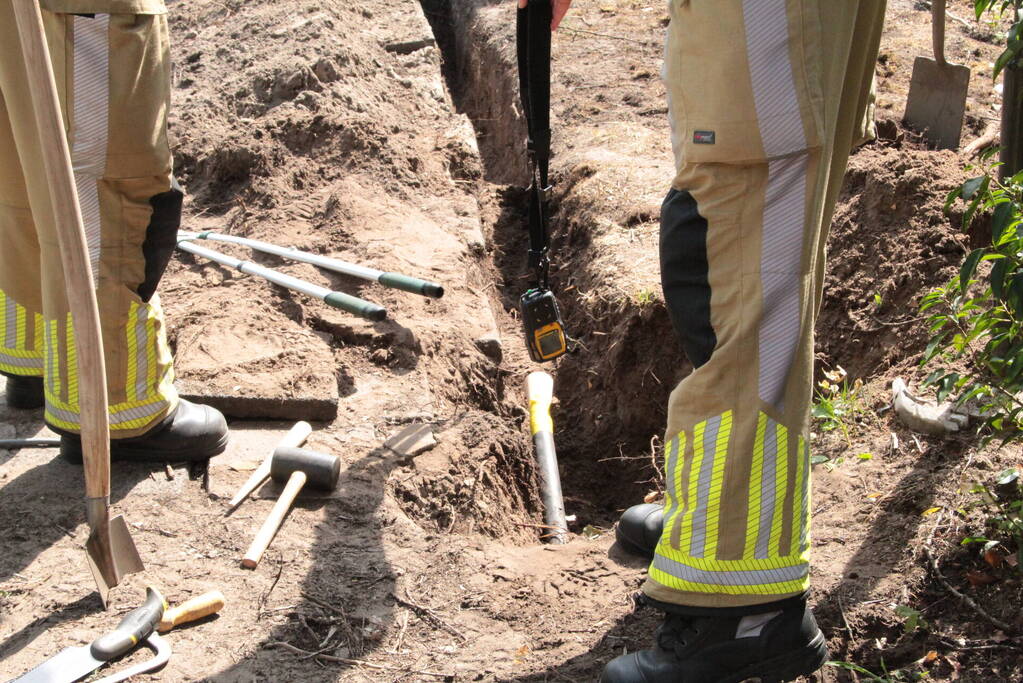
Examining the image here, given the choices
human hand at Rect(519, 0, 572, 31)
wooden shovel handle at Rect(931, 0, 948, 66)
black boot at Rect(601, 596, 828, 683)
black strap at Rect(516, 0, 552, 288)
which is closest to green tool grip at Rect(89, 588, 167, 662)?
black boot at Rect(601, 596, 828, 683)

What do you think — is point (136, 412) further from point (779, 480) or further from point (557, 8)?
point (779, 480)

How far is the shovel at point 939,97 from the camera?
4.42 m

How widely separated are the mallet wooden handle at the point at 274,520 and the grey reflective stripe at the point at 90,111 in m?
0.85

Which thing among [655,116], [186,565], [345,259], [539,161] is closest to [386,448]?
[186,565]

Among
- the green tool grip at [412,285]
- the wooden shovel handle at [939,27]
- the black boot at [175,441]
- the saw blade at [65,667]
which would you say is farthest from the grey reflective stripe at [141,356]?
the wooden shovel handle at [939,27]

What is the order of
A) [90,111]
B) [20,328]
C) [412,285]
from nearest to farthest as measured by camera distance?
1. [90,111]
2. [20,328]
3. [412,285]

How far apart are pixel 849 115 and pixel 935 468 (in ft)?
3.61

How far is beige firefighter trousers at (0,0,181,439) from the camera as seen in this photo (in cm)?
254

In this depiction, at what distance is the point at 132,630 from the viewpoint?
87.6 inches

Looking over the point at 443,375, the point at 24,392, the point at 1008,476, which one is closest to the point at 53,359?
the point at 24,392

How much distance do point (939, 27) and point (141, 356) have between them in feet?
11.7

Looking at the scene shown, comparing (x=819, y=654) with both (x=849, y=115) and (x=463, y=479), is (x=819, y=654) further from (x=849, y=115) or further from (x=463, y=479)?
(x=463, y=479)

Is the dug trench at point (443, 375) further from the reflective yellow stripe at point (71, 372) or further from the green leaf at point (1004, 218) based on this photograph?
the green leaf at point (1004, 218)

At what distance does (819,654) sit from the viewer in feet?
6.86
